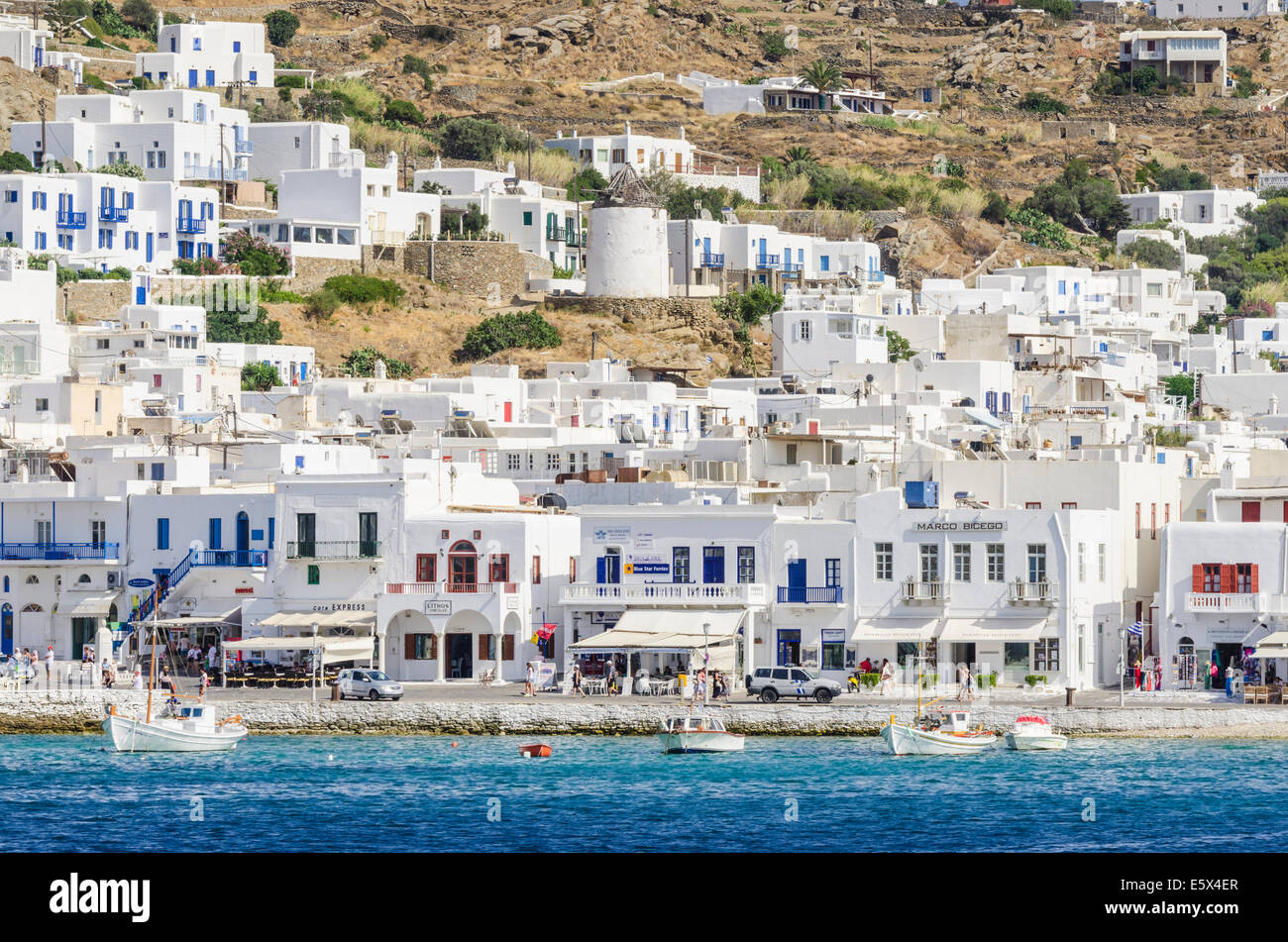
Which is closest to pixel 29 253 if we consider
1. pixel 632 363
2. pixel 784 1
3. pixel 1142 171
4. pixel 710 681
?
pixel 632 363

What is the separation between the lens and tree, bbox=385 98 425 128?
127438 mm

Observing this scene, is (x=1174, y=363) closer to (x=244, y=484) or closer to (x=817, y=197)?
(x=817, y=197)

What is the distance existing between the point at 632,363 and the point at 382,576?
3945 cm

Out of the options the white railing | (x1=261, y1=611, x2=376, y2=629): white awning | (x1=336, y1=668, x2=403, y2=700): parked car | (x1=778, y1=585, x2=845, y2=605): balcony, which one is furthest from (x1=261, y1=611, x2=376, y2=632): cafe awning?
the white railing

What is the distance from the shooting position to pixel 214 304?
289 ft

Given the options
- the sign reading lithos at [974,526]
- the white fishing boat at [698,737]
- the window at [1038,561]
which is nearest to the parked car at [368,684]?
the white fishing boat at [698,737]

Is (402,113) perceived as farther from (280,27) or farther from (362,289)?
(362,289)

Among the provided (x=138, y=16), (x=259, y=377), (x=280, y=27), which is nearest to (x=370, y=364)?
(x=259, y=377)

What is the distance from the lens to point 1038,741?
139ft

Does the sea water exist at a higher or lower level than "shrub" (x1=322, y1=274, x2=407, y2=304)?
lower

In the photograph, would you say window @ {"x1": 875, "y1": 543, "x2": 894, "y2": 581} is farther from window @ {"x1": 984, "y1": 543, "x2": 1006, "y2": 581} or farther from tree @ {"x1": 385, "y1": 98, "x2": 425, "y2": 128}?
tree @ {"x1": 385, "y1": 98, "x2": 425, "y2": 128}

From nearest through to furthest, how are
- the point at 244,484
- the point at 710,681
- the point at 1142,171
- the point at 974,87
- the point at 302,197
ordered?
A: the point at 710,681
the point at 244,484
the point at 302,197
the point at 1142,171
the point at 974,87

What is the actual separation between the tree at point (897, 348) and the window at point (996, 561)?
3945 cm

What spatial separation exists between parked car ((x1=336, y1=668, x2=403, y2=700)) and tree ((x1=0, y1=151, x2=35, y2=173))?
5545 centimetres
